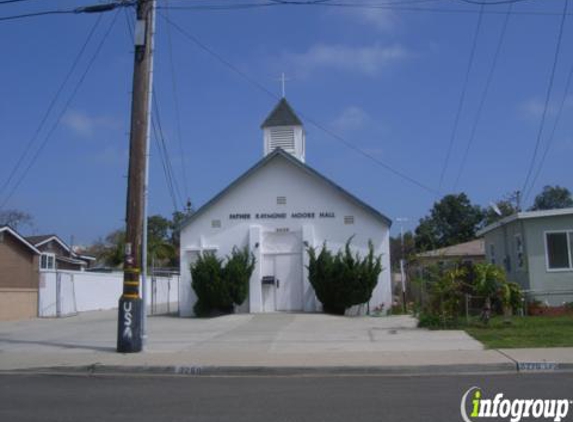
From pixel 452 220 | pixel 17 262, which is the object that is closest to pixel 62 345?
pixel 17 262

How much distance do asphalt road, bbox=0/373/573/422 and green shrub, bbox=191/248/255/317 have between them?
44.1ft

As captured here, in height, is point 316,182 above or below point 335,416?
above

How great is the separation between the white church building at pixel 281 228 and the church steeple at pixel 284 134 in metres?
2.81

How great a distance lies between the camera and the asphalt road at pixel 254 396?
28.0ft

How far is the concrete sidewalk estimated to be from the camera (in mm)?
12453

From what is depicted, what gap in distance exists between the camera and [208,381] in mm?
11758

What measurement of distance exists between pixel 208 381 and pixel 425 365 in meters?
3.85

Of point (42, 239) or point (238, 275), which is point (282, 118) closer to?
point (238, 275)

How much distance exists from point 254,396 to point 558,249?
1703cm

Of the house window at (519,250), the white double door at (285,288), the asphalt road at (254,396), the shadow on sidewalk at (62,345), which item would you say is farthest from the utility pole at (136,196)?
the house window at (519,250)

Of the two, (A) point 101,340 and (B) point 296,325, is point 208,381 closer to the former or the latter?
(A) point 101,340

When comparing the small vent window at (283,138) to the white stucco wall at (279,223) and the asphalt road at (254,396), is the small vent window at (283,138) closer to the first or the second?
the white stucco wall at (279,223)

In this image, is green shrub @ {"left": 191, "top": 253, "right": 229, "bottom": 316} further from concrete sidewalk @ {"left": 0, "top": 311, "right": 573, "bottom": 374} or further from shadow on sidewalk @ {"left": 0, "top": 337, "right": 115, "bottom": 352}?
shadow on sidewalk @ {"left": 0, "top": 337, "right": 115, "bottom": 352}

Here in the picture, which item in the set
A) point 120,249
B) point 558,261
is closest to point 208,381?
point 558,261
